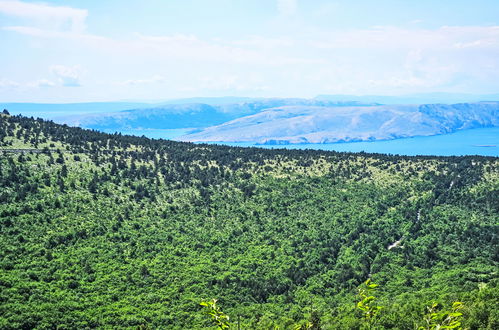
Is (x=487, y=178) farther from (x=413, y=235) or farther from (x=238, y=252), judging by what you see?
(x=238, y=252)

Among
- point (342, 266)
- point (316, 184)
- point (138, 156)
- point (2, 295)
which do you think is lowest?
point (342, 266)

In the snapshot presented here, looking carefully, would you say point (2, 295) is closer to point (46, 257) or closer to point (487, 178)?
point (46, 257)

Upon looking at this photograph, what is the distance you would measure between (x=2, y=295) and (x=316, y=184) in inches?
2815

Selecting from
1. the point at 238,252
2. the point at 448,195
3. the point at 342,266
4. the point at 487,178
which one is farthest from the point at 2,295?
the point at 487,178

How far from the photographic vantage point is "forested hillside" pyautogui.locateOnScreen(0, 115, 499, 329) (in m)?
47.4

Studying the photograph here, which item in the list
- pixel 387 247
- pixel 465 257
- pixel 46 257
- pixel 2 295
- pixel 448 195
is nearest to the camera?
pixel 2 295

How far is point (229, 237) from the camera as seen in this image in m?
73.1

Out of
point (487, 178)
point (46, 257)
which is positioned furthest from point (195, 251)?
point (487, 178)

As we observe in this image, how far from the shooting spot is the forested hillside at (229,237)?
47.4 meters

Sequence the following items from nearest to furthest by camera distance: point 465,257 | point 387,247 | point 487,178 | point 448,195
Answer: point 465,257, point 387,247, point 448,195, point 487,178

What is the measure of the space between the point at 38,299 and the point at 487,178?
98.6 metres

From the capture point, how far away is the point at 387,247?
7312cm

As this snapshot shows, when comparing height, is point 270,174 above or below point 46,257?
above

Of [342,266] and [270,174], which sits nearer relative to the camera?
[342,266]
